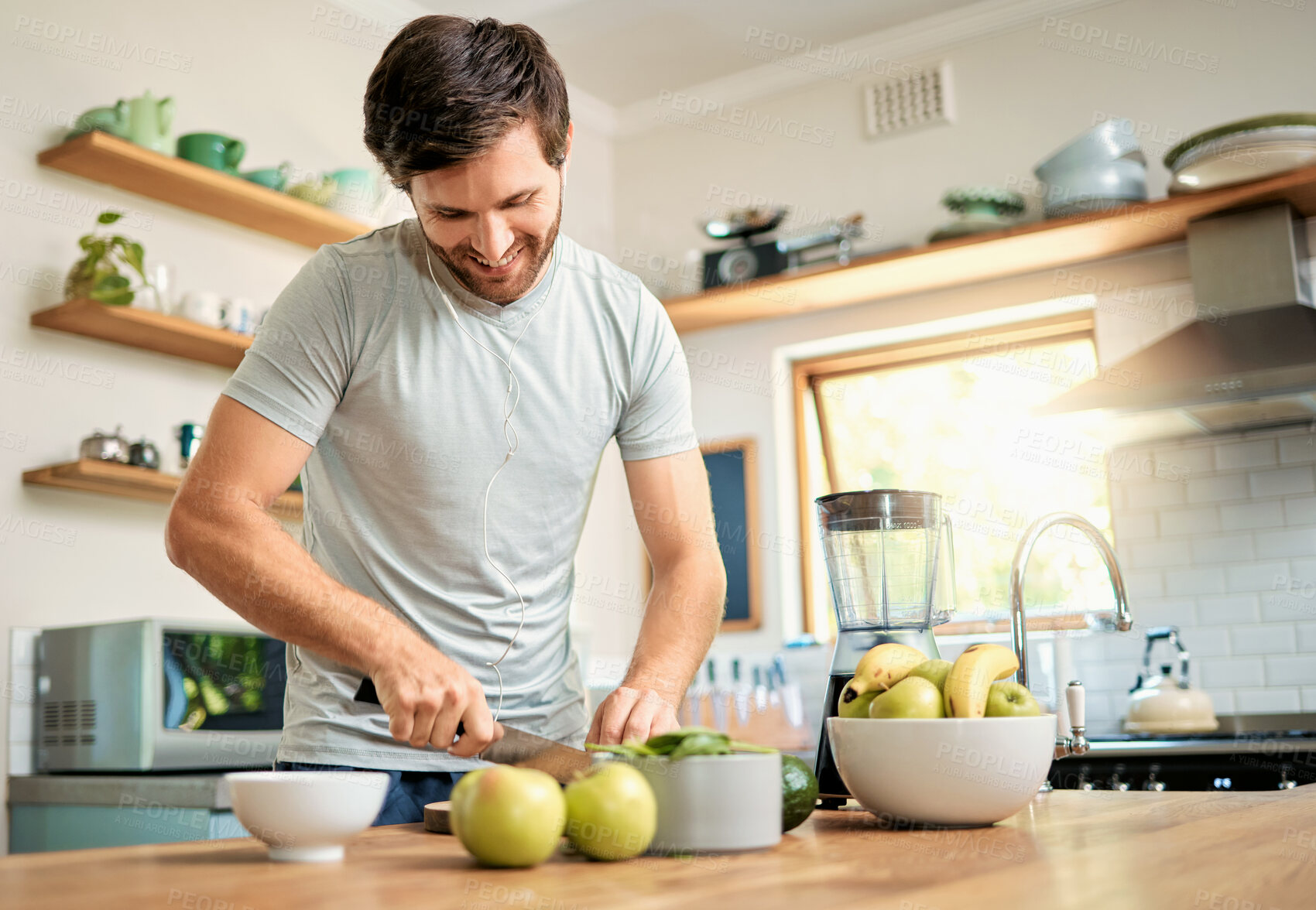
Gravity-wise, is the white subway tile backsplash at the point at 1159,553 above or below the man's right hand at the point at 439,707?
above

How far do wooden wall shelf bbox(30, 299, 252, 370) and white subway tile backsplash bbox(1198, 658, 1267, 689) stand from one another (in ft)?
9.41

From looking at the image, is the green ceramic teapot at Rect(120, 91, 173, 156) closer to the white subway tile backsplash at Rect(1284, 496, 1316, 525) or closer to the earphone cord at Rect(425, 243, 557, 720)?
the earphone cord at Rect(425, 243, 557, 720)

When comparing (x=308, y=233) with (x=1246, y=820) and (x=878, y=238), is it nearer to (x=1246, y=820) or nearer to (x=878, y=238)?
(x=878, y=238)

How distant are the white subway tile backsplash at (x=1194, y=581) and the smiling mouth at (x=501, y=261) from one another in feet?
9.23

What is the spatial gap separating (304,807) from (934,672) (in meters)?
0.60

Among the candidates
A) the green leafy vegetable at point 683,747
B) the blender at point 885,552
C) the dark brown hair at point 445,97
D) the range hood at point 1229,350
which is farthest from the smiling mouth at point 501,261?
the range hood at point 1229,350

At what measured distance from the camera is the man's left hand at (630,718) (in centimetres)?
127

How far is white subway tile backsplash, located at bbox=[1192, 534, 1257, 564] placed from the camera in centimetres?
359

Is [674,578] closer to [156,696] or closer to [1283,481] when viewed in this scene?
[156,696]

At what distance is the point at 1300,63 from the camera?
143 inches

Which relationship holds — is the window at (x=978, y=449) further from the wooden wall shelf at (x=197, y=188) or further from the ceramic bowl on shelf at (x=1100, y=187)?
the wooden wall shelf at (x=197, y=188)

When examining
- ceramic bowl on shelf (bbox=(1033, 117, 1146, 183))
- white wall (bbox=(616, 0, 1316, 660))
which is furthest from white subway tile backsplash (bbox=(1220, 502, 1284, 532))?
ceramic bowl on shelf (bbox=(1033, 117, 1146, 183))

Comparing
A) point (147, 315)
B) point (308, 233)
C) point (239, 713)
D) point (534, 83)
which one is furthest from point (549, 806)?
point (308, 233)

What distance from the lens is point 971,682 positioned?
3.67 ft
